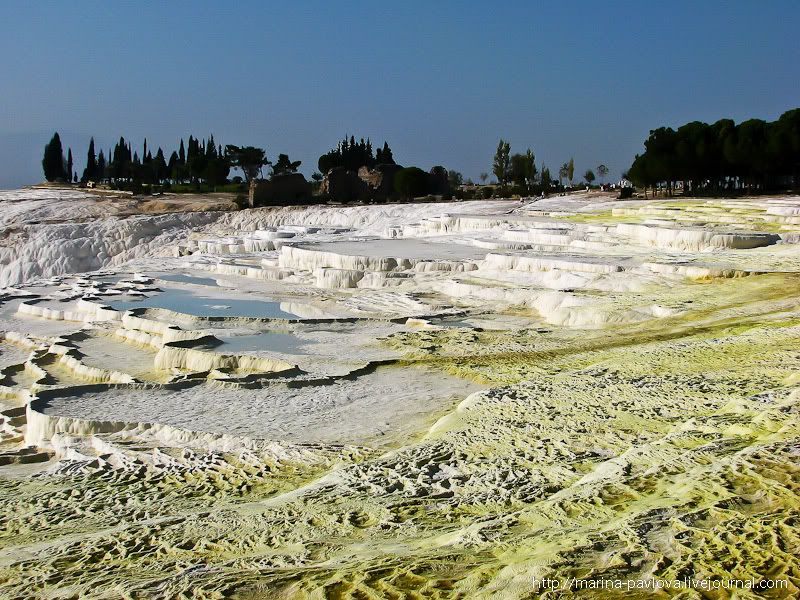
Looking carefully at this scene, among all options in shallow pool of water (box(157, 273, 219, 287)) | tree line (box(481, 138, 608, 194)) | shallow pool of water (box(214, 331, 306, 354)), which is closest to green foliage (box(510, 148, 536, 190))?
tree line (box(481, 138, 608, 194))

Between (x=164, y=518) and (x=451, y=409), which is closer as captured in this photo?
(x=164, y=518)

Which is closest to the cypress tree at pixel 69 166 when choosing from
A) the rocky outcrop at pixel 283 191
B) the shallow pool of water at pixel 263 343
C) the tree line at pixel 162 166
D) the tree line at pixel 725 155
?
the tree line at pixel 162 166

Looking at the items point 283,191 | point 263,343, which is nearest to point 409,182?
point 283,191

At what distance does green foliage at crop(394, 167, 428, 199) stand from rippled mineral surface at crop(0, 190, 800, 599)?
18226 mm

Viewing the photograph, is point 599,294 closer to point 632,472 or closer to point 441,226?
point 632,472

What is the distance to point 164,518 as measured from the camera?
4539mm

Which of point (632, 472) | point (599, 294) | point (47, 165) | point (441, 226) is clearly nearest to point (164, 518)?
point (632, 472)

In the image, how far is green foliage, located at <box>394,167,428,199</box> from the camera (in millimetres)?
31844

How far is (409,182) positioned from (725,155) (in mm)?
10613

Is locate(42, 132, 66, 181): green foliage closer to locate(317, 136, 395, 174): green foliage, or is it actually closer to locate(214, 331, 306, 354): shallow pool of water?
locate(317, 136, 395, 174): green foliage

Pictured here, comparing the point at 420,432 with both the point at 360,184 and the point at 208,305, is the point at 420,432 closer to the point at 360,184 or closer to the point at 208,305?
the point at 208,305

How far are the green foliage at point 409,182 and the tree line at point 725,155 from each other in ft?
23.1

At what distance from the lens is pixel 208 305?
12.5 m

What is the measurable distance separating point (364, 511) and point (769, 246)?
34.8ft
